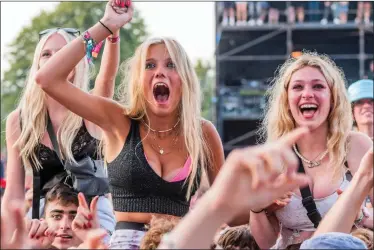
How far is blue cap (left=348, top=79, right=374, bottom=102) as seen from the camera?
240 inches

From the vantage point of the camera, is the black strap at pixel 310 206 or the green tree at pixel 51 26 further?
the green tree at pixel 51 26

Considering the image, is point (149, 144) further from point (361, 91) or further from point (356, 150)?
point (361, 91)

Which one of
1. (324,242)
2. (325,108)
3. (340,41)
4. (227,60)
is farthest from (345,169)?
(340,41)

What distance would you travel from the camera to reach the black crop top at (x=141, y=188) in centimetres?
339

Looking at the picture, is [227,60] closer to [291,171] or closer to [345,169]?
[345,169]

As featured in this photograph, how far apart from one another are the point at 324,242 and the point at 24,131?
6.06 feet

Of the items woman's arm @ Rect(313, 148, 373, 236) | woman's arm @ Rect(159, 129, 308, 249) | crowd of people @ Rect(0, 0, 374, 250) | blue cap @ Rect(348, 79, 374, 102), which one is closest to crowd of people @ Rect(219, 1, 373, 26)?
blue cap @ Rect(348, 79, 374, 102)

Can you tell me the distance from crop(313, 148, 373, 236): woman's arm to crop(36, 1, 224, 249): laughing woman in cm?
91

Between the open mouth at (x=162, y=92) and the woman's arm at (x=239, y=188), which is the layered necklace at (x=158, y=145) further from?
the woman's arm at (x=239, y=188)

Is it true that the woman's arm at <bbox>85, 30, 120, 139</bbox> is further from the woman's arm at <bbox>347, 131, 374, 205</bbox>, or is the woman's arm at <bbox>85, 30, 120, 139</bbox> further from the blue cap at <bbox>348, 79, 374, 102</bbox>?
the blue cap at <bbox>348, 79, 374, 102</bbox>

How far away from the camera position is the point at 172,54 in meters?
3.54

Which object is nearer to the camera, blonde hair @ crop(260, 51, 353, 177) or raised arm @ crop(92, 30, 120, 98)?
blonde hair @ crop(260, 51, 353, 177)

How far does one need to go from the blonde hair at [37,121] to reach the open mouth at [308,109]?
0.93 meters

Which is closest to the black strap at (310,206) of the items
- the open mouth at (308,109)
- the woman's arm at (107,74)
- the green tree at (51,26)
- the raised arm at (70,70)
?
the open mouth at (308,109)
